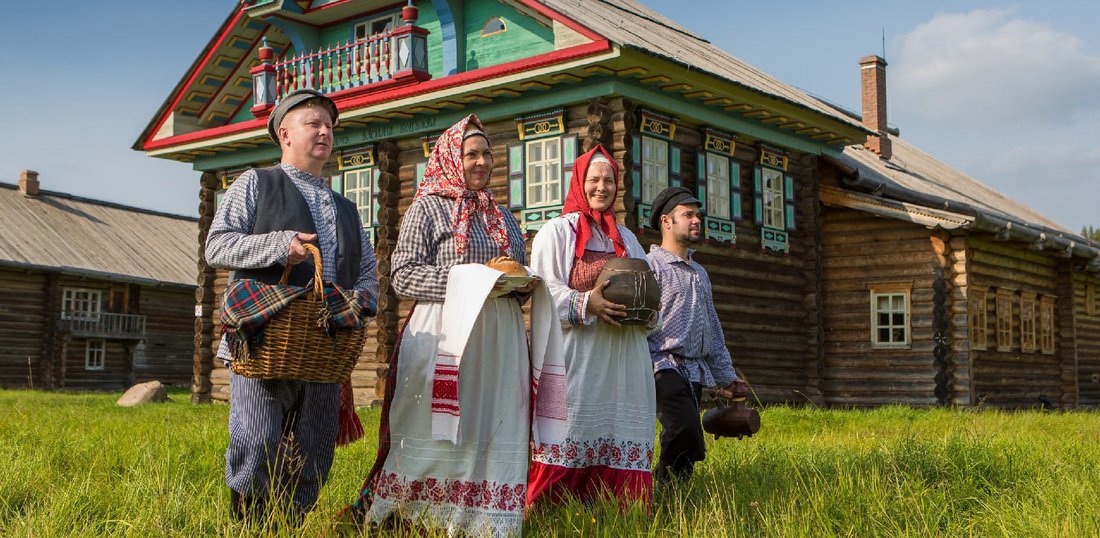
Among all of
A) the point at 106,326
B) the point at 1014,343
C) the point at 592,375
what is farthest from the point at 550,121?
the point at 106,326

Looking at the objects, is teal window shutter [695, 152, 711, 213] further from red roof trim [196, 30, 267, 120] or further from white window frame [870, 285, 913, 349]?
red roof trim [196, 30, 267, 120]

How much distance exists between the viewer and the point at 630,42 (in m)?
11.8

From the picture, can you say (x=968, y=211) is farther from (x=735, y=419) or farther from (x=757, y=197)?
(x=735, y=419)

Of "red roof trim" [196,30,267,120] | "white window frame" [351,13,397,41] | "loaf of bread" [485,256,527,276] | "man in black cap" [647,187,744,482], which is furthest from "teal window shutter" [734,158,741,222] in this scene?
"loaf of bread" [485,256,527,276]

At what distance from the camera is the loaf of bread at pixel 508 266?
164 inches

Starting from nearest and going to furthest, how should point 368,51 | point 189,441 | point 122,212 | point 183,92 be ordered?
point 189,441 < point 368,51 < point 183,92 < point 122,212

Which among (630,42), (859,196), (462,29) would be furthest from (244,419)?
(859,196)

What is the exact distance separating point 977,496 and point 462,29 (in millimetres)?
10496

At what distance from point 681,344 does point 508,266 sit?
5.46 ft

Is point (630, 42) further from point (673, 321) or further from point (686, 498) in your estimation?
point (686, 498)

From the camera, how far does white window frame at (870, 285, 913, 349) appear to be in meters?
15.7

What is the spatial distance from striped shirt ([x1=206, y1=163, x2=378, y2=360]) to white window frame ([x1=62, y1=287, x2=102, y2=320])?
26.0 meters

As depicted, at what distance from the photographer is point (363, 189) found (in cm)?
1552

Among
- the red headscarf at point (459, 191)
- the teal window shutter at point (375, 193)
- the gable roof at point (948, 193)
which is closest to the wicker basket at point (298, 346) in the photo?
the red headscarf at point (459, 191)
